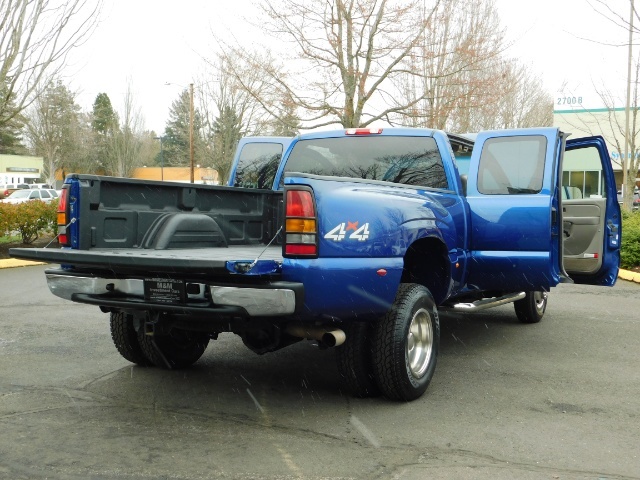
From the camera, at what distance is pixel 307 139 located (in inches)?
267

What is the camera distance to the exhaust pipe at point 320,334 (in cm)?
453

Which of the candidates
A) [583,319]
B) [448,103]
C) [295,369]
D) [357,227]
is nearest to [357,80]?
[448,103]

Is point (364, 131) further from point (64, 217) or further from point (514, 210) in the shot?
point (64, 217)

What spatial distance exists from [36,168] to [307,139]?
7707cm

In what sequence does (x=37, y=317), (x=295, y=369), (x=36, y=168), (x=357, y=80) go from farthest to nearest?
(x=36, y=168)
(x=357, y=80)
(x=37, y=317)
(x=295, y=369)

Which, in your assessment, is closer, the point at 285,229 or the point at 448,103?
the point at 285,229

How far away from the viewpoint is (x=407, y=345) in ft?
16.3

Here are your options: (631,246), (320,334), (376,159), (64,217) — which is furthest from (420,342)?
(631,246)

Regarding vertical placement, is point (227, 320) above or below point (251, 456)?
above

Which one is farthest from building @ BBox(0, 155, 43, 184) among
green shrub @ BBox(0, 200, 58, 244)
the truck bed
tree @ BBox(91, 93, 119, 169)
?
the truck bed

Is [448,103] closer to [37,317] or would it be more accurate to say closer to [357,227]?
[37,317]

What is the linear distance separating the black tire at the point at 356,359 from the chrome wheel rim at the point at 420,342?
0.39 metres

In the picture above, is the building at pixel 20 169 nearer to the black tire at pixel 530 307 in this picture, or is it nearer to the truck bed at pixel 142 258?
the black tire at pixel 530 307

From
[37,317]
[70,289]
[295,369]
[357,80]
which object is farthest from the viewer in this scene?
[357,80]
